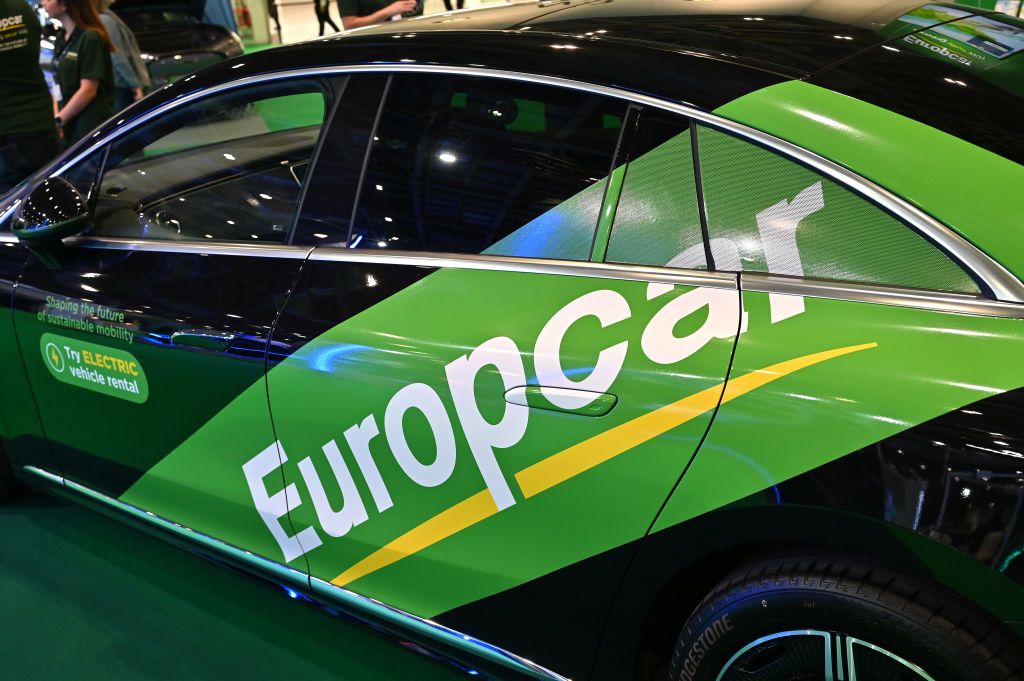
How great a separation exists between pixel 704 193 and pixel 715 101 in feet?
0.44

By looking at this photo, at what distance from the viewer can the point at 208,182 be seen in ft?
6.93

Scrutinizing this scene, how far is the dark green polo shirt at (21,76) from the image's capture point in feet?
11.3

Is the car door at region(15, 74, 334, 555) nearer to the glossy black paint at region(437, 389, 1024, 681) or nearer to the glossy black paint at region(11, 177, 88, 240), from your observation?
the glossy black paint at region(11, 177, 88, 240)

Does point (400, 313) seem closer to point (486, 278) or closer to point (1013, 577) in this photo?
point (486, 278)

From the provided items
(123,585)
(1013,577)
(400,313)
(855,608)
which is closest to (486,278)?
(400,313)

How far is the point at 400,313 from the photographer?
1.42 m

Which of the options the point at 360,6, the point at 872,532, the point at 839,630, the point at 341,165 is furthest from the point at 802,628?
the point at 360,6

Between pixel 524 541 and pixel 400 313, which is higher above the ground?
pixel 400 313

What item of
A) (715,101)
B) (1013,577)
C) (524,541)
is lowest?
(524,541)

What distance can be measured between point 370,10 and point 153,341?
3357 mm

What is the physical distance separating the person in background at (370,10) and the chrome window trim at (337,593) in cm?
305

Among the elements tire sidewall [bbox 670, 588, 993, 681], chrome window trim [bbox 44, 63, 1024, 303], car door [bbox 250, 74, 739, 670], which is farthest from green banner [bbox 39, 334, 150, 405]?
tire sidewall [bbox 670, 588, 993, 681]

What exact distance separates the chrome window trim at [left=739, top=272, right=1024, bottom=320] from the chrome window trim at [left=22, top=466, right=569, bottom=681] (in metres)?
0.75

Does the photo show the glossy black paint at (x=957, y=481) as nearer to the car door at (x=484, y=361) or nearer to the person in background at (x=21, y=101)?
the car door at (x=484, y=361)
